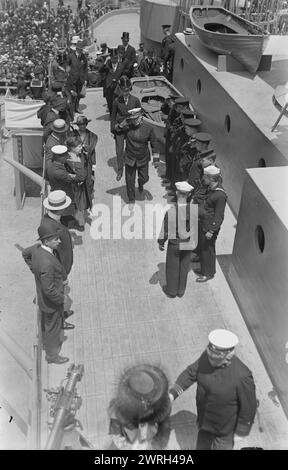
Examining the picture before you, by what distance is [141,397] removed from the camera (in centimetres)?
341

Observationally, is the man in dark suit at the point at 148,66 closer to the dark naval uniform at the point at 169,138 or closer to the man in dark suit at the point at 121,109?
the man in dark suit at the point at 121,109

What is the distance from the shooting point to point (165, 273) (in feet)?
25.1

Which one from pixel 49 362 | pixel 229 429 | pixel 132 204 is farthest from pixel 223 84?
pixel 229 429

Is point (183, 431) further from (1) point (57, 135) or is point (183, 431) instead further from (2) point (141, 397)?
(1) point (57, 135)

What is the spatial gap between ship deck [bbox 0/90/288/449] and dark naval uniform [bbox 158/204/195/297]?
1.06 ft

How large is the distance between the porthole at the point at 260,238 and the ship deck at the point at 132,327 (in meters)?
1.08

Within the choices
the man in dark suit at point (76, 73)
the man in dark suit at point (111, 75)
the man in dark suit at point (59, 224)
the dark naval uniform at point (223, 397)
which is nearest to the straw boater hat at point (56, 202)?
the man in dark suit at point (59, 224)

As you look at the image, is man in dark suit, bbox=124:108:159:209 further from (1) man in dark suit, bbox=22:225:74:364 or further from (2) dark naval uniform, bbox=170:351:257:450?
(2) dark naval uniform, bbox=170:351:257:450

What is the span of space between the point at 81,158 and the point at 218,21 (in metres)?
6.45

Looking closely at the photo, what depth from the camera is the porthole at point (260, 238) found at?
6.44m

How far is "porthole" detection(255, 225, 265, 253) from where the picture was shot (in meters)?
6.44

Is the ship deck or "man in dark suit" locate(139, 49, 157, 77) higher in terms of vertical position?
"man in dark suit" locate(139, 49, 157, 77)

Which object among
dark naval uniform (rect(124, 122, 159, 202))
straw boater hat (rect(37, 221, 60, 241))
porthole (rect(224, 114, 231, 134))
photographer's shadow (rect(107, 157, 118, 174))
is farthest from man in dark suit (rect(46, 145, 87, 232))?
porthole (rect(224, 114, 231, 134))
